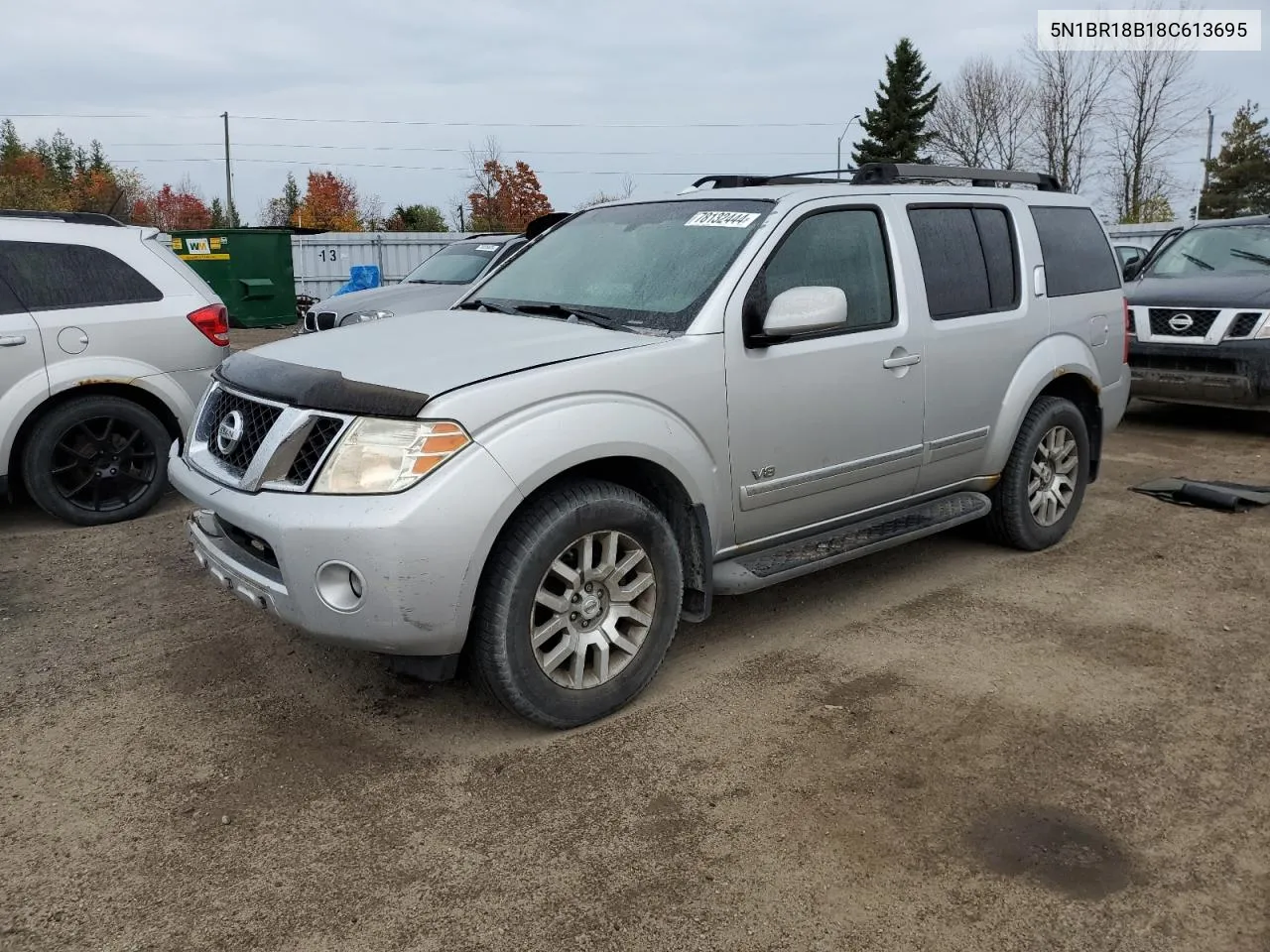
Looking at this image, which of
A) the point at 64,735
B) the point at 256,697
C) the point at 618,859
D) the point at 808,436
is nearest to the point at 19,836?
the point at 64,735

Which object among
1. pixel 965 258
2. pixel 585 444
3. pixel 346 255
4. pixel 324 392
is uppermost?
pixel 346 255

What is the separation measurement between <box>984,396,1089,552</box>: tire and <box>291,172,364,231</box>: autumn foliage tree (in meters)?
53.7

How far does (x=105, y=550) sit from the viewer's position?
569 cm

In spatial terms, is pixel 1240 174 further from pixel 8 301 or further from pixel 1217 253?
pixel 8 301

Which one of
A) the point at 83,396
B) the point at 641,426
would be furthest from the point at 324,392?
the point at 83,396

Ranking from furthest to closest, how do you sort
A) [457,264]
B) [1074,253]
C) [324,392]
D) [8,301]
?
1. [457,264]
2. [8,301]
3. [1074,253]
4. [324,392]

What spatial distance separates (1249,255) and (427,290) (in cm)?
778

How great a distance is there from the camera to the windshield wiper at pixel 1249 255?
8992mm

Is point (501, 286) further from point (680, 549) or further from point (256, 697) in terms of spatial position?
point (256, 697)

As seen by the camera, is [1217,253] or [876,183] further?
[1217,253]

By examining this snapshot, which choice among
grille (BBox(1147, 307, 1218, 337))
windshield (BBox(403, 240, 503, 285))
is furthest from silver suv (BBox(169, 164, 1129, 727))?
windshield (BBox(403, 240, 503, 285))

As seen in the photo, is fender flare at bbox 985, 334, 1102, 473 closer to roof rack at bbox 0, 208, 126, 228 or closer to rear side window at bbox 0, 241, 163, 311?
rear side window at bbox 0, 241, 163, 311

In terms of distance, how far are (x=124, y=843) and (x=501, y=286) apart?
2.71 m

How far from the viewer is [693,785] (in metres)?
3.21
